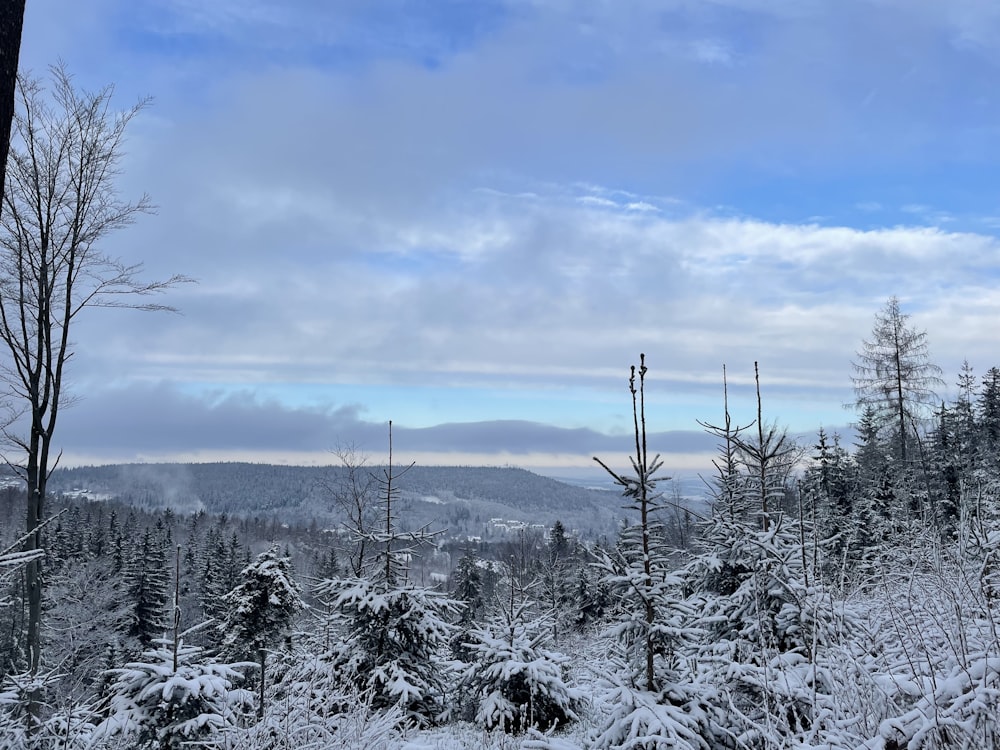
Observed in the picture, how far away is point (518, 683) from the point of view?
35.1 ft

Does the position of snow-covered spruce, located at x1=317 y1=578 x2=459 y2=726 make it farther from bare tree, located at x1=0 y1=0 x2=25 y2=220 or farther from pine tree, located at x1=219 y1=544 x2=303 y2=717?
bare tree, located at x1=0 y1=0 x2=25 y2=220

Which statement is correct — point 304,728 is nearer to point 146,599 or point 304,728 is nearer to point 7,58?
point 7,58

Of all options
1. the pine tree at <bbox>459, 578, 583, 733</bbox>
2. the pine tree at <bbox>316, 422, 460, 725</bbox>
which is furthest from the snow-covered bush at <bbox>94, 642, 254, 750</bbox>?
the pine tree at <bbox>316, 422, 460, 725</bbox>

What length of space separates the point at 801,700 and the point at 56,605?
123ft

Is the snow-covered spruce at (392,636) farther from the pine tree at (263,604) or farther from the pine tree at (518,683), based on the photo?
the pine tree at (263,604)

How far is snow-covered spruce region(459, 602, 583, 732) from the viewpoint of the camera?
10.3 metres

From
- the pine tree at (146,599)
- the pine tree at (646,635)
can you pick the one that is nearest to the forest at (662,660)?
the pine tree at (646,635)

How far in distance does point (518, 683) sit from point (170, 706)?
21.3ft

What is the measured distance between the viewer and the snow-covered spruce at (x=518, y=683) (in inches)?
404

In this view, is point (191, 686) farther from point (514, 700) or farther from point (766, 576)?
point (514, 700)

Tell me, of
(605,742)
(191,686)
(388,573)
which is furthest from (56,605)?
(605,742)

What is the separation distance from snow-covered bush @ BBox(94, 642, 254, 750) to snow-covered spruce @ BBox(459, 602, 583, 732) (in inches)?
204

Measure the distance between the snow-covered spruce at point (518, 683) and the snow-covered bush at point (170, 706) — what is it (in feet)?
17.0

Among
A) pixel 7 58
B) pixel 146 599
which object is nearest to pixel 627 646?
pixel 7 58
